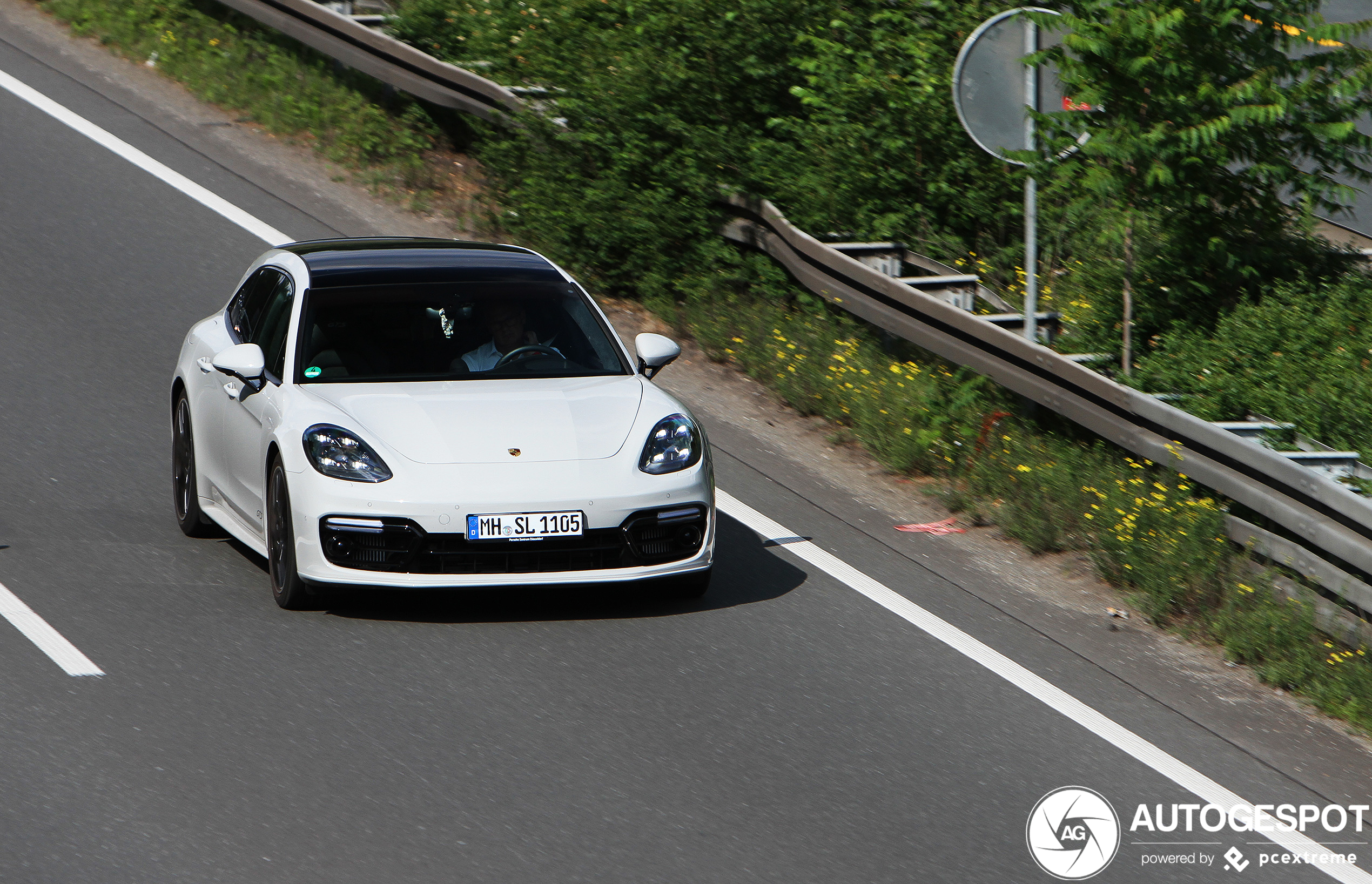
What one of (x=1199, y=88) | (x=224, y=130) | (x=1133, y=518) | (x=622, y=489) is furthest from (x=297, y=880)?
(x=224, y=130)

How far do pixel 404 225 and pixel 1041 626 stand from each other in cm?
783

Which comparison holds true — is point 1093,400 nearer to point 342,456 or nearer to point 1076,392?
point 1076,392

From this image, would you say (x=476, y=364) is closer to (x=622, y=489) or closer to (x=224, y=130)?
(x=622, y=489)

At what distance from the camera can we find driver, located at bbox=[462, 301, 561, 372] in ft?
29.2

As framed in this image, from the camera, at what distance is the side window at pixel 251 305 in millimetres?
9453

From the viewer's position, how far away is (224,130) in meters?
16.4

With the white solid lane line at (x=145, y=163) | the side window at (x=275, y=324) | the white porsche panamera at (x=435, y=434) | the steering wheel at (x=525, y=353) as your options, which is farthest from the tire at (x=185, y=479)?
the white solid lane line at (x=145, y=163)

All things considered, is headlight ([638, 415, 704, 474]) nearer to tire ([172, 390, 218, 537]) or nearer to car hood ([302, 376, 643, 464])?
car hood ([302, 376, 643, 464])

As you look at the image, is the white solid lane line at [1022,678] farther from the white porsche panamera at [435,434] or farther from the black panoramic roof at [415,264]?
the black panoramic roof at [415,264]

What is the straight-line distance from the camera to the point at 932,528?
982 centimetres

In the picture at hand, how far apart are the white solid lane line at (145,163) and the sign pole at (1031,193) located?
19.2ft

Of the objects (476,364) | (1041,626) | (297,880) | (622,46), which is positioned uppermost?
(622,46)

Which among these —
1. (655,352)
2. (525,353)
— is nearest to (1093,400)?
(655,352)

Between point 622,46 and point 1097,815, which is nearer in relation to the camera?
point 1097,815
